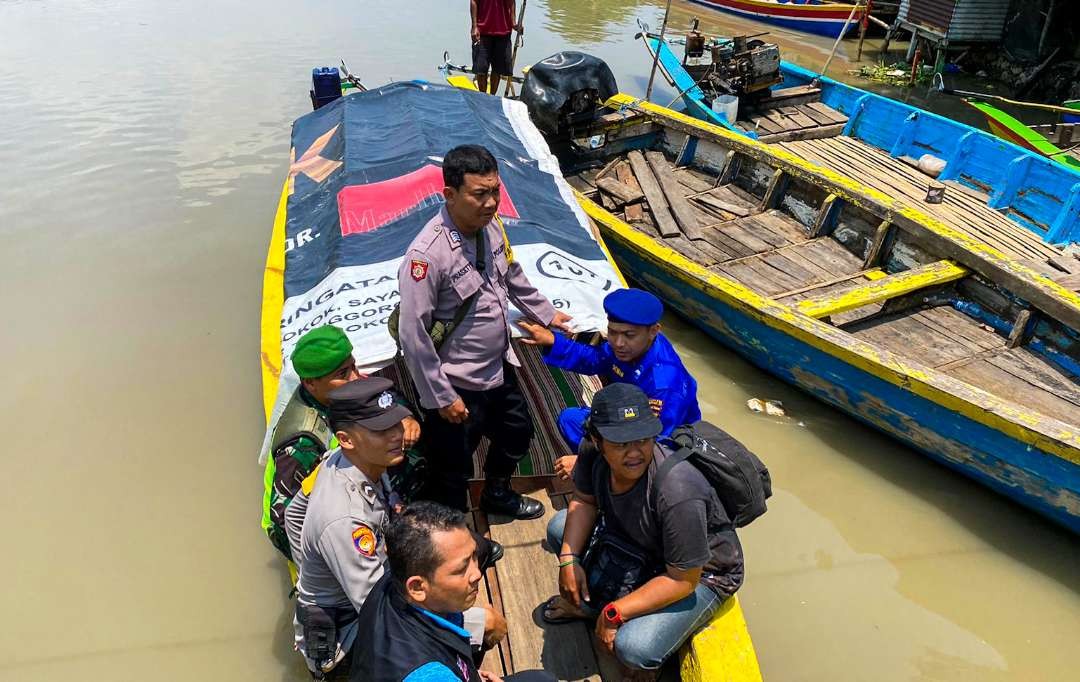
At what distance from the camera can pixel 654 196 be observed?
7469 mm

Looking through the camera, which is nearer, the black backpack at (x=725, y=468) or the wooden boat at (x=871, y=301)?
the black backpack at (x=725, y=468)

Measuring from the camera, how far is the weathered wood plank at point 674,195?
7012mm

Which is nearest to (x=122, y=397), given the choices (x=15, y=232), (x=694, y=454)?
(x=15, y=232)

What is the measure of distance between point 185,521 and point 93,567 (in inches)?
23.1

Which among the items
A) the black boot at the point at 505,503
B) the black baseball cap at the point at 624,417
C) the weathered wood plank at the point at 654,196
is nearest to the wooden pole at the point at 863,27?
the weathered wood plank at the point at 654,196

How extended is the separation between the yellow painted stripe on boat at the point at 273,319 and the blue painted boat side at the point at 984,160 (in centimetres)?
668

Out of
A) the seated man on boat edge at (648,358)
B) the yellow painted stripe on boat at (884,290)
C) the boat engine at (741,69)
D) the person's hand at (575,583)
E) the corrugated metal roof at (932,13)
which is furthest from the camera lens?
the corrugated metal roof at (932,13)

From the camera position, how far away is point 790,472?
5.19 m

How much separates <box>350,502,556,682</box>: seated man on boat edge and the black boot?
1.94m

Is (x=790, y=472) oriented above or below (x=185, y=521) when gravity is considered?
above

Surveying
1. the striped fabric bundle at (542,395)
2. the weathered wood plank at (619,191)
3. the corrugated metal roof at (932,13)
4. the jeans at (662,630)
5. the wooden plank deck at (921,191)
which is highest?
the corrugated metal roof at (932,13)

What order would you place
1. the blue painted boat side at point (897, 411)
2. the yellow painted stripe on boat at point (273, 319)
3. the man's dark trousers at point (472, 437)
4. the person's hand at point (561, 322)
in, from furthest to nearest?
the blue painted boat side at point (897, 411)
the yellow painted stripe on boat at point (273, 319)
the person's hand at point (561, 322)
the man's dark trousers at point (472, 437)

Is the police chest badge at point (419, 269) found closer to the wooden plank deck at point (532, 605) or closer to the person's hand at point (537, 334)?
the person's hand at point (537, 334)

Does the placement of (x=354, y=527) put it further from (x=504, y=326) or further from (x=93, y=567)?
(x=93, y=567)
